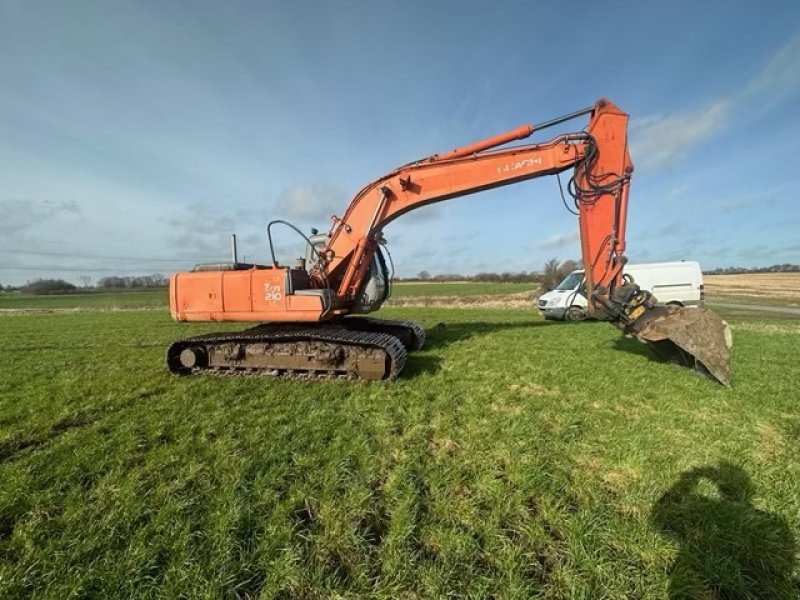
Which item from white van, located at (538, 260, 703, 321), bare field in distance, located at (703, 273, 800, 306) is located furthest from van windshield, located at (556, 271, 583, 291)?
bare field in distance, located at (703, 273, 800, 306)

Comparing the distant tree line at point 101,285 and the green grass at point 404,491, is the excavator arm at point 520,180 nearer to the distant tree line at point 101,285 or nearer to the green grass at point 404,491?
the green grass at point 404,491

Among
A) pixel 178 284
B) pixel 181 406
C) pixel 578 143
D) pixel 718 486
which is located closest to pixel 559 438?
pixel 718 486

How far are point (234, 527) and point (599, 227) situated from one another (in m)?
6.95

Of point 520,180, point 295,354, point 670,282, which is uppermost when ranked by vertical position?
point 520,180

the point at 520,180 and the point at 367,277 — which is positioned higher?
the point at 520,180

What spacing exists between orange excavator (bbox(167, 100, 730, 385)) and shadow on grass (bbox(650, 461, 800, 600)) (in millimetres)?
3513

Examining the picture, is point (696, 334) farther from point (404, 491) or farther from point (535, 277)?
point (535, 277)

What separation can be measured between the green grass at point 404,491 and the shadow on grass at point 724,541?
0.01 meters

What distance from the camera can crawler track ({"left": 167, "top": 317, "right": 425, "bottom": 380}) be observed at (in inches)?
248

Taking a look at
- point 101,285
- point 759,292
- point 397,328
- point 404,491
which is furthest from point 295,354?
point 101,285

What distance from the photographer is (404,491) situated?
311 cm

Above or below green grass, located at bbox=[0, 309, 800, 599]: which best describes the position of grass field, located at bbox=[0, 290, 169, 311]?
above

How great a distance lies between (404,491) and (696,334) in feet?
17.9

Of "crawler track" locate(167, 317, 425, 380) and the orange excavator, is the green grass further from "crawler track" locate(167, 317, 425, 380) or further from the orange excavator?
the orange excavator
